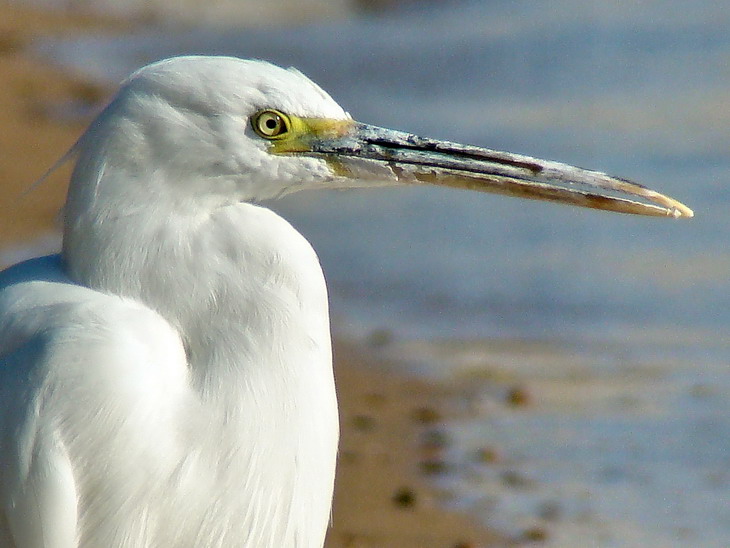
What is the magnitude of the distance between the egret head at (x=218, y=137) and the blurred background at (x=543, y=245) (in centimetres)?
286

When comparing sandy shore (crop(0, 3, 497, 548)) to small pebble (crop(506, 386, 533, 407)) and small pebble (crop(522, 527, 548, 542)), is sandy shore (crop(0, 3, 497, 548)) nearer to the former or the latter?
small pebble (crop(522, 527, 548, 542))

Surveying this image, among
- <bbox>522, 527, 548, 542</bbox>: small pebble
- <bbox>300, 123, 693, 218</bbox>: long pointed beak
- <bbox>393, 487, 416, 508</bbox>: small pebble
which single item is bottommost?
<bbox>393, 487, 416, 508</bbox>: small pebble

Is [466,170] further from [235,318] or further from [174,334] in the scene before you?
[174,334]

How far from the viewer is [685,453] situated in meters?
6.45

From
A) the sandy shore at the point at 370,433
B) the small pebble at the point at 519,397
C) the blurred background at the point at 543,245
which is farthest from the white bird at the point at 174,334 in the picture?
the small pebble at the point at 519,397

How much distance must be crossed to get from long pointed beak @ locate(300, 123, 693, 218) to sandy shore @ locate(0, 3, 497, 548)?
39.5 inches

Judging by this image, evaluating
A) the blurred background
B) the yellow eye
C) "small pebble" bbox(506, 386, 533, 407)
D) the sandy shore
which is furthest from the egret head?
"small pebble" bbox(506, 386, 533, 407)

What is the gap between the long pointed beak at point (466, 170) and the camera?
346 centimetres

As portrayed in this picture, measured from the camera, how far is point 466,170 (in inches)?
141

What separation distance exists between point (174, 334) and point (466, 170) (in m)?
0.91

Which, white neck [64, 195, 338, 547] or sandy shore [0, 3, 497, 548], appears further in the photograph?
sandy shore [0, 3, 497, 548]

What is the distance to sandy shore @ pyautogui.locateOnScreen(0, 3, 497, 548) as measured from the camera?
5730mm

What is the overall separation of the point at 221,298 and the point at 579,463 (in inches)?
140

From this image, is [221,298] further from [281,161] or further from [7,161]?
[7,161]
